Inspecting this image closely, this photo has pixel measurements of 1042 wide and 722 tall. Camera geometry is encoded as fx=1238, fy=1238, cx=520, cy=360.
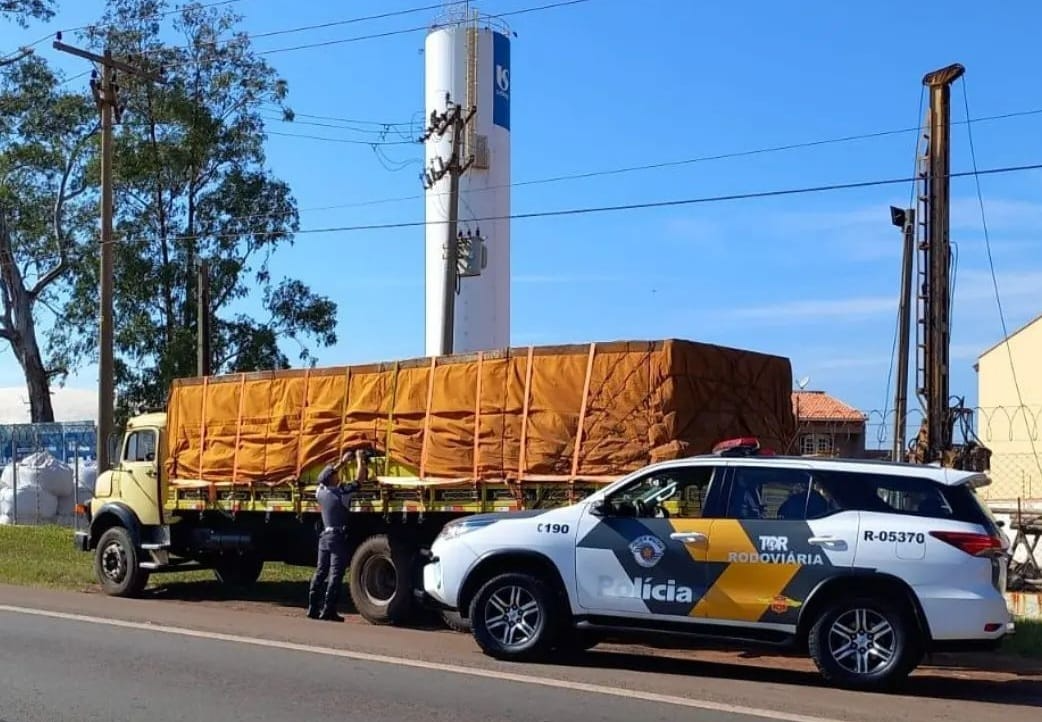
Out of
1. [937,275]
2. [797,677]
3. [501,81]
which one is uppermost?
[501,81]

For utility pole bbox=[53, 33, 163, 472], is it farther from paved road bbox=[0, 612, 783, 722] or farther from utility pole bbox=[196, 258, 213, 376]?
paved road bbox=[0, 612, 783, 722]

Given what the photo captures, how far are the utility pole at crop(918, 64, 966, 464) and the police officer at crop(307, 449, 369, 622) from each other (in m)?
6.59

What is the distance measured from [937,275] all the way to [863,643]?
644cm

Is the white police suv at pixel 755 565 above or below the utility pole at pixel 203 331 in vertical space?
below

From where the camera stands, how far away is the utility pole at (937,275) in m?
14.4

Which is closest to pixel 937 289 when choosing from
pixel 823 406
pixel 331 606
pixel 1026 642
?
pixel 1026 642

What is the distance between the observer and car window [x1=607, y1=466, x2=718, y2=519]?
33.3 ft

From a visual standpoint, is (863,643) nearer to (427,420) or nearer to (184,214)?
(427,420)

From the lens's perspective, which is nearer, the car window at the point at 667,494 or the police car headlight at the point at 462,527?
the car window at the point at 667,494

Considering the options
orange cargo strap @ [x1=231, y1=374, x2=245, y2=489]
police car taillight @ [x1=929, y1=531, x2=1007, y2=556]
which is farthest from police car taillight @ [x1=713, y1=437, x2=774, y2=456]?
orange cargo strap @ [x1=231, y1=374, x2=245, y2=489]

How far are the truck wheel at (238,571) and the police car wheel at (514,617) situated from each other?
6526mm

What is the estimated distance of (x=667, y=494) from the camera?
33.8 ft

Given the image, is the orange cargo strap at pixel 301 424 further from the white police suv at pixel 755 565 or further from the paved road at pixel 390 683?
the white police suv at pixel 755 565

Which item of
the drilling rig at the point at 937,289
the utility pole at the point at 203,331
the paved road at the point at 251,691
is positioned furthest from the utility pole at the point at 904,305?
the utility pole at the point at 203,331
